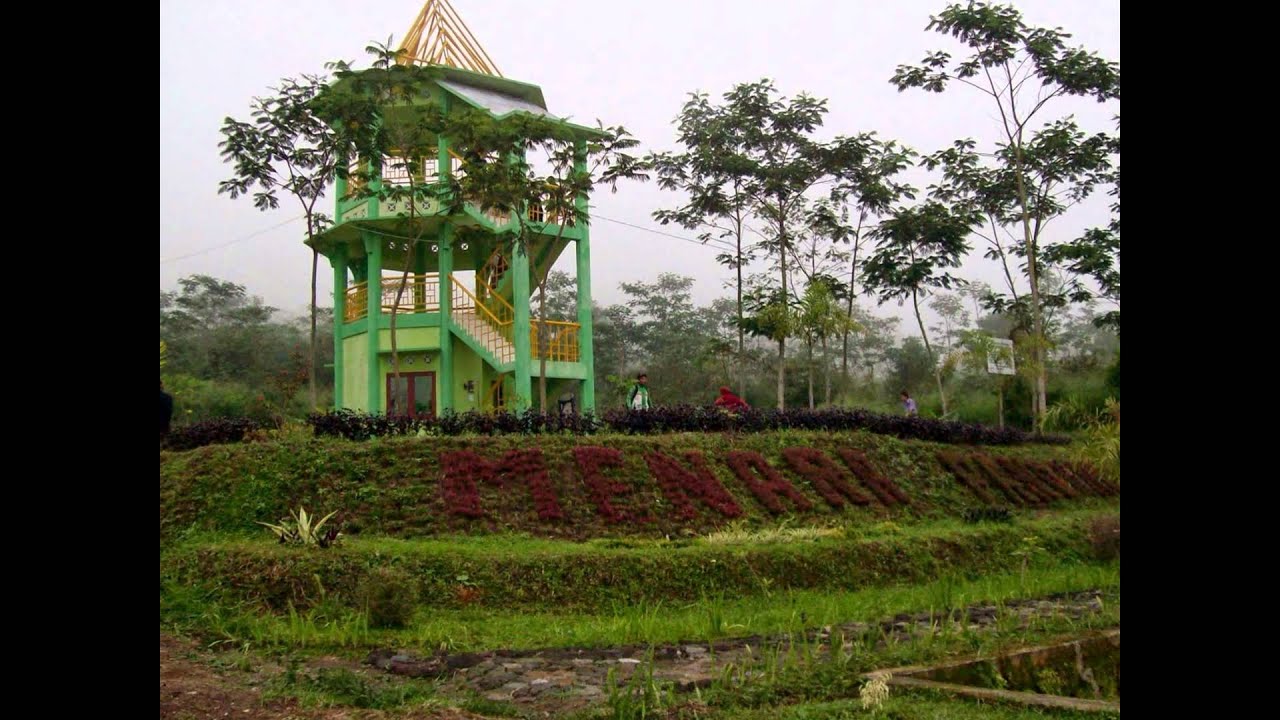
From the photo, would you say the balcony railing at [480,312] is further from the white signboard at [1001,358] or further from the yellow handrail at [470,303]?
the white signboard at [1001,358]

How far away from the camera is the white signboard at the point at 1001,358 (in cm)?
2152

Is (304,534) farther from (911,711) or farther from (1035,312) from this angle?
(1035,312)

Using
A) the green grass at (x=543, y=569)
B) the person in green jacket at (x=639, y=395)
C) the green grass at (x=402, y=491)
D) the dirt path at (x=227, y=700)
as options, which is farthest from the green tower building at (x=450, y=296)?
the dirt path at (x=227, y=700)

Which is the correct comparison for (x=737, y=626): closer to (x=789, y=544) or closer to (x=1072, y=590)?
(x=789, y=544)

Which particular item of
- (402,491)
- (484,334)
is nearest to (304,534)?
(402,491)

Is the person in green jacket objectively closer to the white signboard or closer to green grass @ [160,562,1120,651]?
green grass @ [160,562,1120,651]

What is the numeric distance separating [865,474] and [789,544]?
4.27 metres

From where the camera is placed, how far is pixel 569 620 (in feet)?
27.1

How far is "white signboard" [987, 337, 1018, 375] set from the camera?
847 inches

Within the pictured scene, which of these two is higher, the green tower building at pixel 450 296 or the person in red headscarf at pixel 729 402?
the green tower building at pixel 450 296

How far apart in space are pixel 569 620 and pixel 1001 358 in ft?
52.1

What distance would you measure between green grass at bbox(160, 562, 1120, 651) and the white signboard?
12.4 metres

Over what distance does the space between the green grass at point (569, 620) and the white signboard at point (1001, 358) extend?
1239 centimetres
